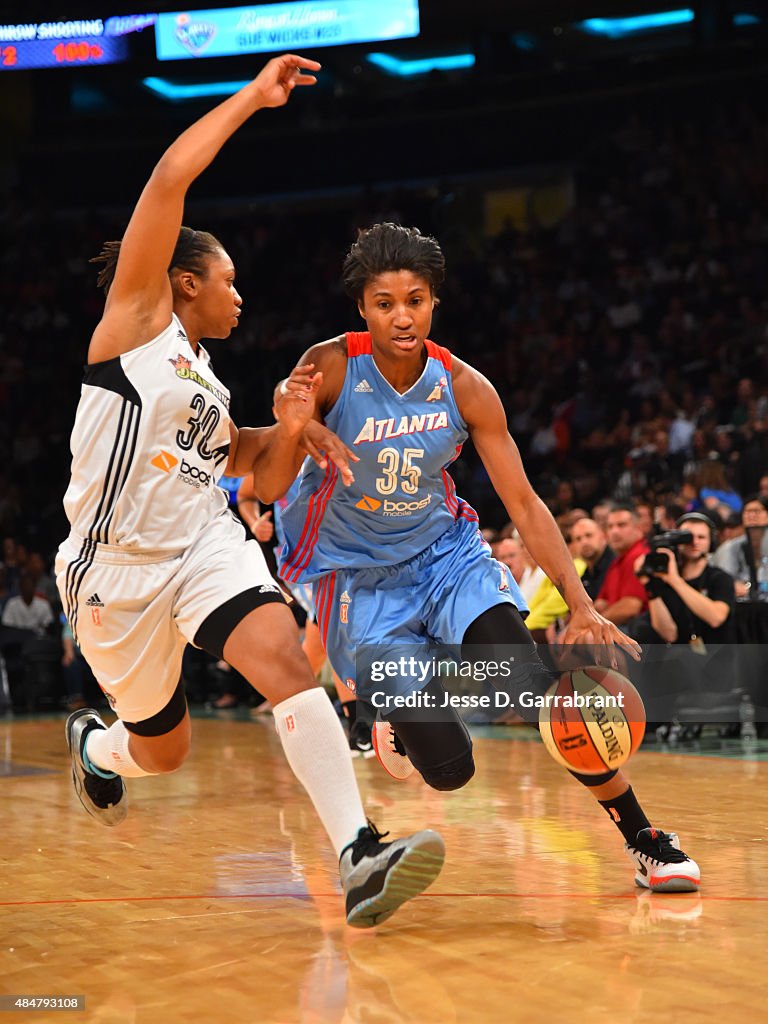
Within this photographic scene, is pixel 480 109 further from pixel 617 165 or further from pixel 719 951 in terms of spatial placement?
pixel 719 951

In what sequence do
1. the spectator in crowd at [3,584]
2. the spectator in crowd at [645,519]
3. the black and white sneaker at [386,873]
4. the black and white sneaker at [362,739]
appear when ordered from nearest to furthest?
the black and white sneaker at [386,873]
the black and white sneaker at [362,739]
the spectator in crowd at [645,519]
the spectator in crowd at [3,584]

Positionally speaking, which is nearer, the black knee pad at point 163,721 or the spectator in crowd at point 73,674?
the black knee pad at point 163,721

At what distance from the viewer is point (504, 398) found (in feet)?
51.1

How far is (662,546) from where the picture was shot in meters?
7.45

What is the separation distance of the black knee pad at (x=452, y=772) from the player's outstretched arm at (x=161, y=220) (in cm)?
146

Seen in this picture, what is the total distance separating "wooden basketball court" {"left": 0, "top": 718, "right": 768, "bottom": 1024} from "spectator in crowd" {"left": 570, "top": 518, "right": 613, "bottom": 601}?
8.66 feet

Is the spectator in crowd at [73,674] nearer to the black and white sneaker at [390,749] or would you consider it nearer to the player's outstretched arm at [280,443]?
the black and white sneaker at [390,749]

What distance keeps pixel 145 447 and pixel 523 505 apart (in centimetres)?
116

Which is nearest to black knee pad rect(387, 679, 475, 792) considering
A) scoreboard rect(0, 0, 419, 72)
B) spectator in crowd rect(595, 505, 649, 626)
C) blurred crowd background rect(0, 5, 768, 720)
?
spectator in crowd rect(595, 505, 649, 626)

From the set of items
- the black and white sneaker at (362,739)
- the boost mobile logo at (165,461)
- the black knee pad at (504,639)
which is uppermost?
the boost mobile logo at (165,461)

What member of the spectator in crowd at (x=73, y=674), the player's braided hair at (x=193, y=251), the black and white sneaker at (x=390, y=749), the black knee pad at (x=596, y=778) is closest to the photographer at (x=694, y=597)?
the black and white sneaker at (x=390, y=749)

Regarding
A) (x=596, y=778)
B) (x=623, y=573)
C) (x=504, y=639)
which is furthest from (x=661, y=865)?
(x=623, y=573)

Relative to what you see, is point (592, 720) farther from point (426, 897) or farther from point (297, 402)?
point (297, 402)

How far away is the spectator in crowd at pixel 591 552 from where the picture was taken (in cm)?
848
